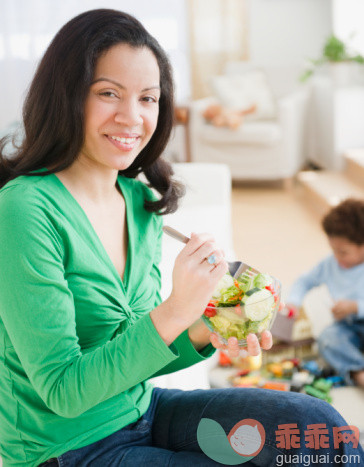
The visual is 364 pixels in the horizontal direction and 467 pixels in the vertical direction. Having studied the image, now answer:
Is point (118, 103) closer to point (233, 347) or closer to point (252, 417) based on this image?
point (233, 347)

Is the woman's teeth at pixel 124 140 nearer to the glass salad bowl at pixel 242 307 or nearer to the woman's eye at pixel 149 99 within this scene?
the woman's eye at pixel 149 99

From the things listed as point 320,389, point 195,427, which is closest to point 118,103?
point 195,427

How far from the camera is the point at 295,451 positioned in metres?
0.94

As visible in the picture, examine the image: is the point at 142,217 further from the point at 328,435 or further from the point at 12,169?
the point at 328,435

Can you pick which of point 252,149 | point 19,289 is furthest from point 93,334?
point 252,149

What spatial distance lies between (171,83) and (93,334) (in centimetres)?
50

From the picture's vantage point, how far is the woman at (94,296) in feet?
2.92

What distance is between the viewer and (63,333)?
0.90 metres

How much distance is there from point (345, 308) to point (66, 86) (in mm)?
1589

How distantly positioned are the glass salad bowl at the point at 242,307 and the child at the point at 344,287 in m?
1.24

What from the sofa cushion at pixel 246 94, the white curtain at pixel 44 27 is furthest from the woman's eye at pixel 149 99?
the white curtain at pixel 44 27

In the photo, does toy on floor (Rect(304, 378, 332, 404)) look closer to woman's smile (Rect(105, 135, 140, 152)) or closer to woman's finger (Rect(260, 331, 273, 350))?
woman's finger (Rect(260, 331, 273, 350))

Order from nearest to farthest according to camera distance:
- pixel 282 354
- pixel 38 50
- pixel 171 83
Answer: pixel 171 83 < pixel 282 354 < pixel 38 50

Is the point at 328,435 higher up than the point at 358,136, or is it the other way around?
the point at 328,435
